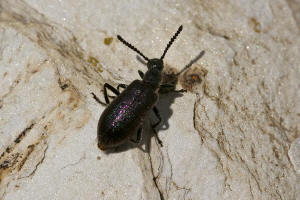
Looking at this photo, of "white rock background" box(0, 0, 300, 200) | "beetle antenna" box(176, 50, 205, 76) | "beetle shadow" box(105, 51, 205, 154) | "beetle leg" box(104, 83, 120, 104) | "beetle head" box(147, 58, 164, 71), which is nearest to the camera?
"white rock background" box(0, 0, 300, 200)

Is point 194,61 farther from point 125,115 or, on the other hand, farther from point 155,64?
point 125,115

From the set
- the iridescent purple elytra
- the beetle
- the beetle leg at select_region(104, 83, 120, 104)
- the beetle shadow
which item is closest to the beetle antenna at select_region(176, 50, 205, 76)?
the beetle shadow

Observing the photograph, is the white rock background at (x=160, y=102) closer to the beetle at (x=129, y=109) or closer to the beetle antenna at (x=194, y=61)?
the beetle antenna at (x=194, y=61)

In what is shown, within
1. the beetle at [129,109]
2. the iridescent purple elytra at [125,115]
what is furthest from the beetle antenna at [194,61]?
the iridescent purple elytra at [125,115]

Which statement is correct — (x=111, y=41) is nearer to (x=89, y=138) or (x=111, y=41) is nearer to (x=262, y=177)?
(x=89, y=138)

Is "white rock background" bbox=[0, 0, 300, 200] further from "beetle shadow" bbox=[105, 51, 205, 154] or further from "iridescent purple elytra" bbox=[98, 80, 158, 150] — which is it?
"iridescent purple elytra" bbox=[98, 80, 158, 150]

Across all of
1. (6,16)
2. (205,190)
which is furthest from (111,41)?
(205,190)

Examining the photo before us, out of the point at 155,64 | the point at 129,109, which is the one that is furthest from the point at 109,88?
the point at 155,64
